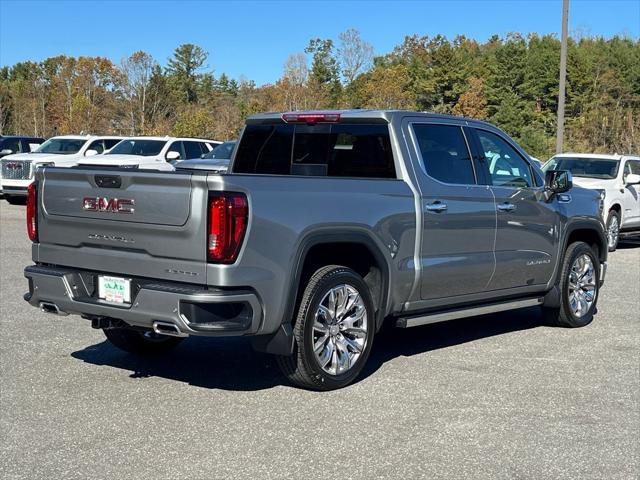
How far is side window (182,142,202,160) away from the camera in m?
22.2

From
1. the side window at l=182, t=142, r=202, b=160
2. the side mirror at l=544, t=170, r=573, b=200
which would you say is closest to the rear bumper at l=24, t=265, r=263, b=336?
the side mirror at l=544, t=170, r=573, b=200

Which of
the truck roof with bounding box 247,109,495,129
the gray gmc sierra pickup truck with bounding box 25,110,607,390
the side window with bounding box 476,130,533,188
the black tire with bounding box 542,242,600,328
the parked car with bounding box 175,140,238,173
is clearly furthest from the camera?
the parked car with bounding box 175,140,238,173

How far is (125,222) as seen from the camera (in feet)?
17.9

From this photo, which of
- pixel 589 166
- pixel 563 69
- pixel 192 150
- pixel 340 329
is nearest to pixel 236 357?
pixel 340 329

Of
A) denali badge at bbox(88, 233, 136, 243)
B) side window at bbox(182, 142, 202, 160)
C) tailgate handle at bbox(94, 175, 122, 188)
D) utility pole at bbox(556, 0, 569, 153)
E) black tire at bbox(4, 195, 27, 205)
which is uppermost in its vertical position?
utility pole at bbox(556, 0, 569, 153)

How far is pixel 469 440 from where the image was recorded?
494cm

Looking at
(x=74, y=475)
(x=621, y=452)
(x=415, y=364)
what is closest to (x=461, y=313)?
(x=415, y=364)

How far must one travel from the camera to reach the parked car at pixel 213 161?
18.1 meters

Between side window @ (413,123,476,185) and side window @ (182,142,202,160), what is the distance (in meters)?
15.7

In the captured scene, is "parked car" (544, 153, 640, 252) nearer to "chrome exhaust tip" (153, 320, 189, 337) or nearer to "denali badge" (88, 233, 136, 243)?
"denali badge" (88, 233, 136, 243)

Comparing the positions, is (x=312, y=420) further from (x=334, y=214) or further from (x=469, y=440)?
(x=334, y=214)

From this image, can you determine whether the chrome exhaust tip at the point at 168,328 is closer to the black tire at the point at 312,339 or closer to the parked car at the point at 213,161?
the black tire at the point at 312,339

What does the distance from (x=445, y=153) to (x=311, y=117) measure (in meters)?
1.14

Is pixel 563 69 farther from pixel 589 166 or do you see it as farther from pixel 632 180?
pixel 632 180
